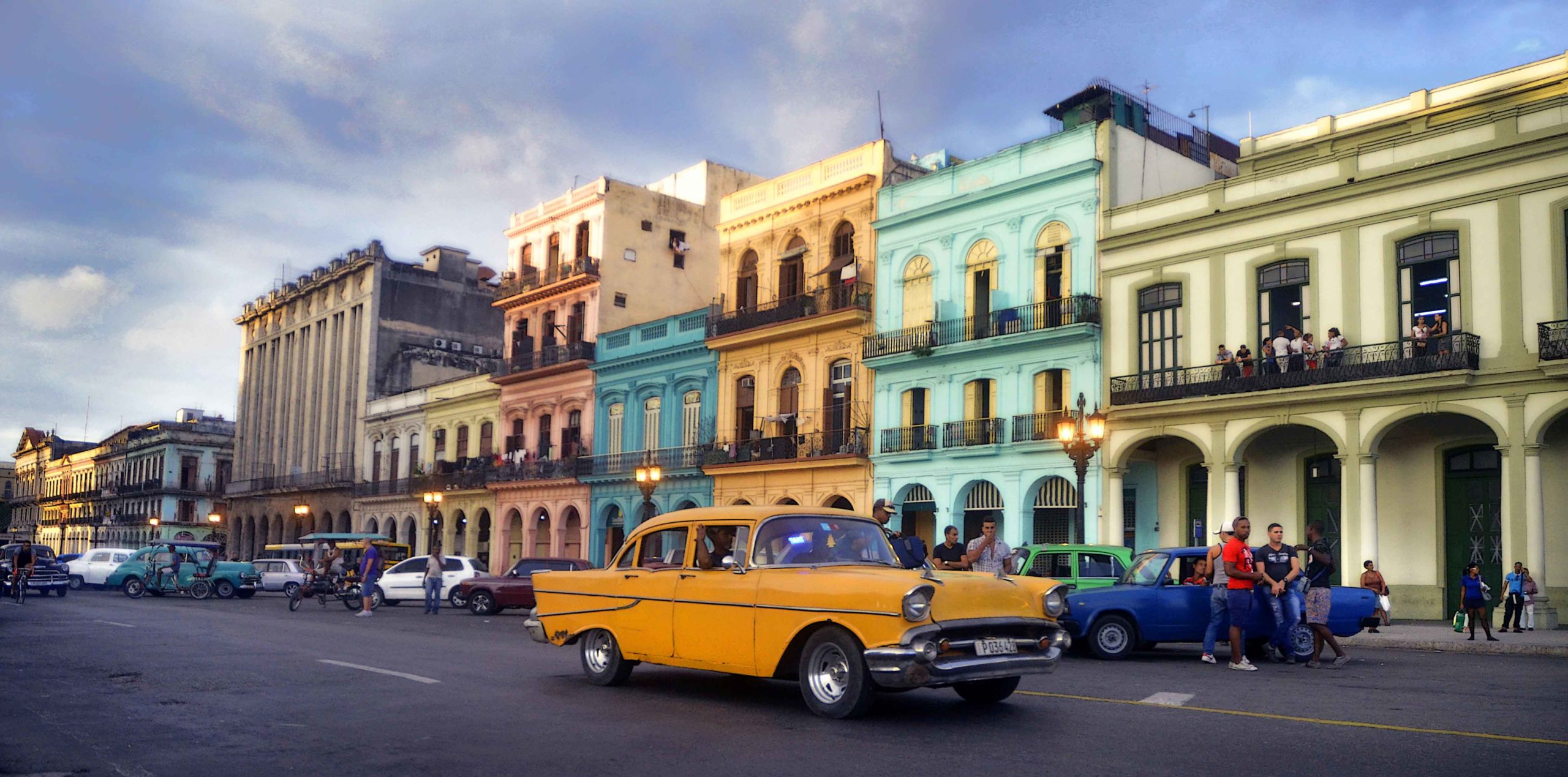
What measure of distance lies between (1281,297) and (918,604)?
22.0 m

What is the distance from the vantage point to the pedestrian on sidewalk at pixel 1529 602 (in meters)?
22.6

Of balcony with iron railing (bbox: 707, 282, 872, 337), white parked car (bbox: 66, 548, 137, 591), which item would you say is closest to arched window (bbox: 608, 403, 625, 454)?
balcony with iron railing (bbox: 707, 282, 872, 337)

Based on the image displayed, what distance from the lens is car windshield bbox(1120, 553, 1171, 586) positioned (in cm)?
1611

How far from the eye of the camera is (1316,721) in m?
8.83

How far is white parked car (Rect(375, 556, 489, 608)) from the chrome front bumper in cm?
2601

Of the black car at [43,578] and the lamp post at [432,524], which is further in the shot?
the lamp post at [432,524]

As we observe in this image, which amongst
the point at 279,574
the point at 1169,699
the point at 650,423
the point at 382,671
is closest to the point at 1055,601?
the point at 1169,699

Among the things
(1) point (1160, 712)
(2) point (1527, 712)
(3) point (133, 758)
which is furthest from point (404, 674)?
(2) point (1527, 712)

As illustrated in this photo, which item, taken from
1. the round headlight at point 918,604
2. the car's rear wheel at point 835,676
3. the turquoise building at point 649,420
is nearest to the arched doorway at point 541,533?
the turquoise building at point 649,420

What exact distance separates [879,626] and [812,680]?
0.77 metres

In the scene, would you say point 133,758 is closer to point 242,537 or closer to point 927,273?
point 927,273

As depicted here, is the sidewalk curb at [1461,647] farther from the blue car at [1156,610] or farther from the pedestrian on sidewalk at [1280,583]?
the pedestrian on sidewalk at [1280,583]

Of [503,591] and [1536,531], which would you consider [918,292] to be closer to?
[503,591]

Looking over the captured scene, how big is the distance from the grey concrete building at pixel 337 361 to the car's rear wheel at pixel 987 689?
49004 millimetres
